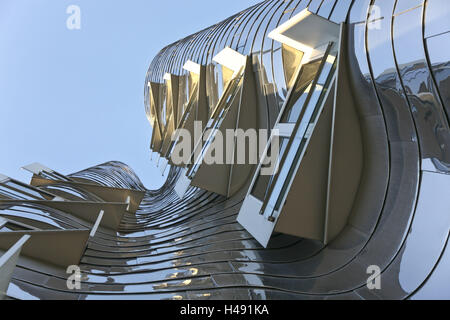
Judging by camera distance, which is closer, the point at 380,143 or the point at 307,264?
the point at 380,143

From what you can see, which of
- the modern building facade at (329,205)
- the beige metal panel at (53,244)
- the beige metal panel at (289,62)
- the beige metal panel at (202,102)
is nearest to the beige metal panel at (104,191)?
the beige metal panel at (202,102)

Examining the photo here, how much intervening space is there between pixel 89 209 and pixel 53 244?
3962 mm

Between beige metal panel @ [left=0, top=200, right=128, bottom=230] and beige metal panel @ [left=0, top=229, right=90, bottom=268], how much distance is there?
246 centimetres

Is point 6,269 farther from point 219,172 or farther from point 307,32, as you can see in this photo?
point 219,172

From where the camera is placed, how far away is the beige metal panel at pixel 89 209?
9.72 m

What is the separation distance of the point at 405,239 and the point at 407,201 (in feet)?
1.64

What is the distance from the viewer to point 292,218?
19.9ft

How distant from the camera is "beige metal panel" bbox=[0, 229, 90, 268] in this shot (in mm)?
6402

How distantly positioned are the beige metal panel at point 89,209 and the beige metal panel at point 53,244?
2.46m

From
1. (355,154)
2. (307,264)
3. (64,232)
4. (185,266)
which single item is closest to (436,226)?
(355,154)

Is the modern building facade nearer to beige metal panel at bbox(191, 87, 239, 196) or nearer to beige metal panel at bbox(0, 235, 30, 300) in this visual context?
beige metal panel at bbox(0, 235, 30, 300)

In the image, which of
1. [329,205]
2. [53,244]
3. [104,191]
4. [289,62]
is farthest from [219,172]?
[104,191]

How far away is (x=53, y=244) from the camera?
6.94 meters
